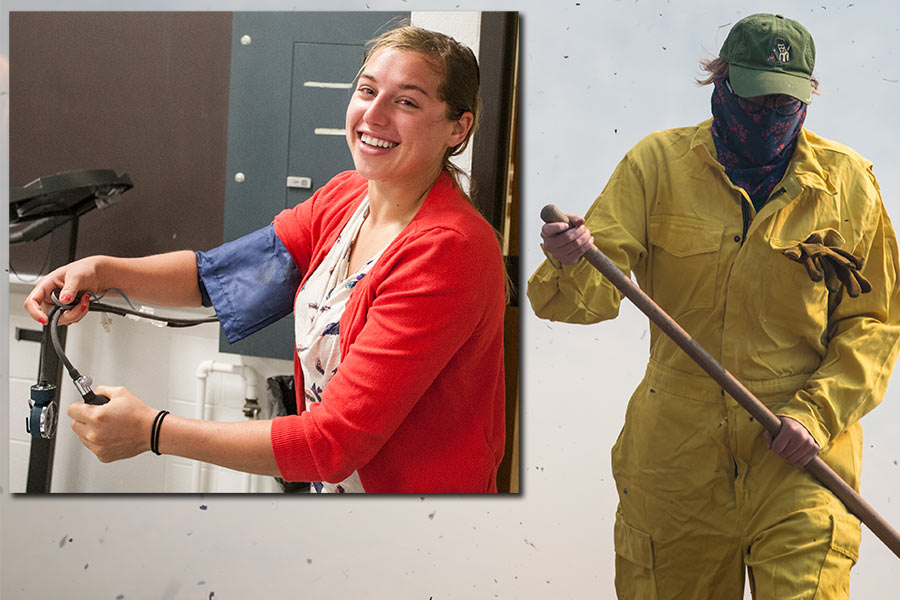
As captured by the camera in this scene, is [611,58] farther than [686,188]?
Yes

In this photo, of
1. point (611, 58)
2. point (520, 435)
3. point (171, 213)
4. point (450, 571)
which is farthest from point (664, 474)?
point (171, 213)

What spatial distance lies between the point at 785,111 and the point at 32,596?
1.86m

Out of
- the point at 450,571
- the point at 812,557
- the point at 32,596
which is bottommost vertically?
the point at 32,596

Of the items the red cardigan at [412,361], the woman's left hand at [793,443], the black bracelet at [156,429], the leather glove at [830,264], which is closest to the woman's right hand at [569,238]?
the red cardigan at [412,361]

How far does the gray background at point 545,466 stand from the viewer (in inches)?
71.4

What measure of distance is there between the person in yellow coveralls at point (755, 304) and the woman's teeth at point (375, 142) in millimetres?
369

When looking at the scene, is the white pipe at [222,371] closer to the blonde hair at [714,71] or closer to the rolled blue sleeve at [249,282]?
the rolled blue sleeve at [249,282]

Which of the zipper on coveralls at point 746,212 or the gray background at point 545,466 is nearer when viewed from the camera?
the zipper on coveralls at point 746,212

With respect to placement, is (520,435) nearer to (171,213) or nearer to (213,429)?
(213,429)

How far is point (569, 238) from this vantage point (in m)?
1.63

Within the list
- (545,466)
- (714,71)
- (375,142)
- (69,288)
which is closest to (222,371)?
(69,288)

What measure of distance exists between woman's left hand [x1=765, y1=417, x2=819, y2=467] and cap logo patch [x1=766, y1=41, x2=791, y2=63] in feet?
2.25

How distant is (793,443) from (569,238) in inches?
22.5

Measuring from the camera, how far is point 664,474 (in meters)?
1.74
